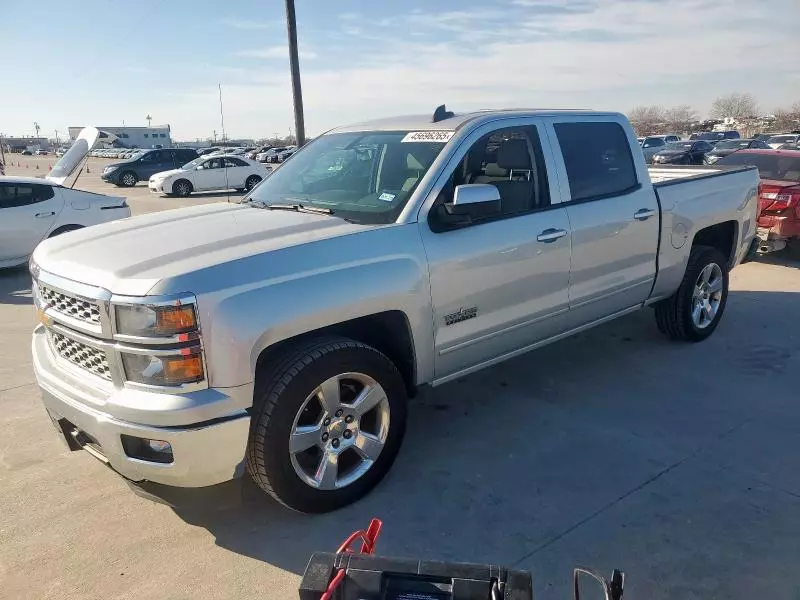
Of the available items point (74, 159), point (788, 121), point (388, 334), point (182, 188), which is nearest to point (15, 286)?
point (74, 159)

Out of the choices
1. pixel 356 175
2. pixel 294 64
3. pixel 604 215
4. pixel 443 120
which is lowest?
pixel 604 215

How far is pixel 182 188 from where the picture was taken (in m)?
22.4

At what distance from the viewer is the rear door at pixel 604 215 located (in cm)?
427

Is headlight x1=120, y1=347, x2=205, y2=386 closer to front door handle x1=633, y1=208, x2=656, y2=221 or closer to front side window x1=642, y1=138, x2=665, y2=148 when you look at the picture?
front door handle x1=633, y1=208, x2=656, y2=221

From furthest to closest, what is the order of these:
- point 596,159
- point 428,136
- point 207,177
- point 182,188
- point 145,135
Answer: point 145,135 < point 207,177 < point 182,188 < point 596,159 < point 428,136

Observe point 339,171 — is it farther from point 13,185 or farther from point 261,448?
point 13,185

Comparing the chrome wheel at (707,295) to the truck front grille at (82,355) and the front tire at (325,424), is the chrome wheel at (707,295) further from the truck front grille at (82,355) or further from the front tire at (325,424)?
the truck front grille at (82,355)

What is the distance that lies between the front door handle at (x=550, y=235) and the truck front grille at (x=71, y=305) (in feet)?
8.17

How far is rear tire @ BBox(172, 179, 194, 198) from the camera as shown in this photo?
22234 millimetres

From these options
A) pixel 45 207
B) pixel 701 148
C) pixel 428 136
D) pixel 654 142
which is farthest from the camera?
pixel 654 142

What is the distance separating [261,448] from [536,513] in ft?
4.59

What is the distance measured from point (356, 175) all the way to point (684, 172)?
12.8ft

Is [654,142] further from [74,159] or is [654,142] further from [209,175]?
[74,159]

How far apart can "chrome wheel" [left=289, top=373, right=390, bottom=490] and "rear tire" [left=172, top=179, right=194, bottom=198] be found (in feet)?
68.0
